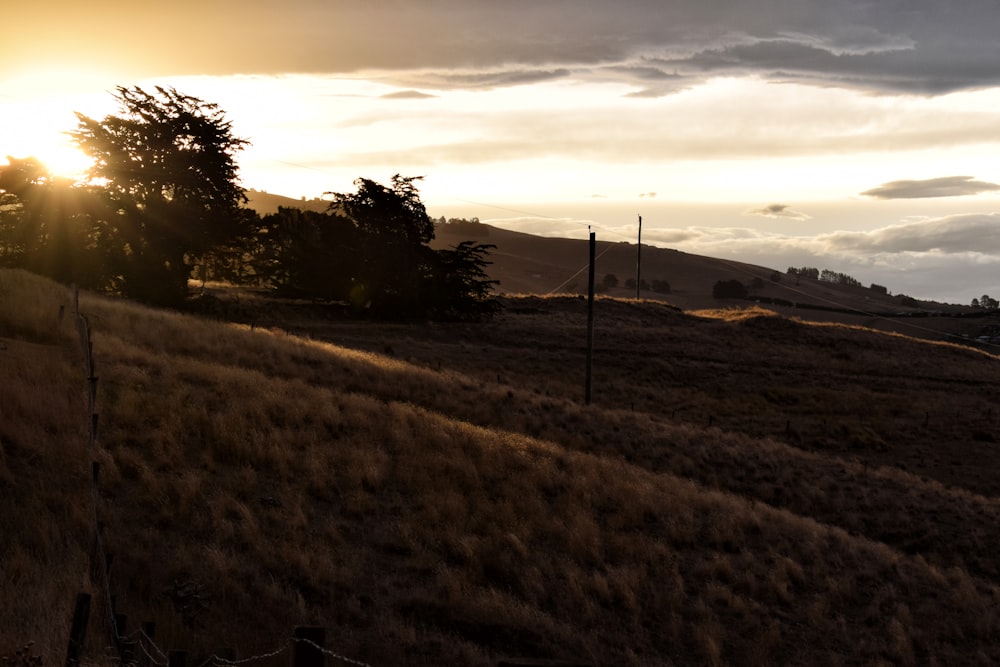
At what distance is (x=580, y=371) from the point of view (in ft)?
135

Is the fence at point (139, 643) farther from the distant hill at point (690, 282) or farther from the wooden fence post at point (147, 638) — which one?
the distant hill at point (690, 282)

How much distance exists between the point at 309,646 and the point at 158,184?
133 feet

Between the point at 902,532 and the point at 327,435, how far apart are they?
13952 mm

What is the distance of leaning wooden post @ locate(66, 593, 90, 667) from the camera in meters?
6.12

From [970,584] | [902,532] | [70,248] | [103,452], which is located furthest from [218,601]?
[70,248]

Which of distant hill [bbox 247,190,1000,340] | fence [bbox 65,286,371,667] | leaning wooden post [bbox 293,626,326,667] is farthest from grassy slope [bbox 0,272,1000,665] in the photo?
distant hill [bbox 247,190,1000,340]

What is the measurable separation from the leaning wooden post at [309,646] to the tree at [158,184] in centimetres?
3855

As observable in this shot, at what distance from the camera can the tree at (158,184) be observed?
132ft

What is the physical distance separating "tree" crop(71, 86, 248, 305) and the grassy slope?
12765 millimetres

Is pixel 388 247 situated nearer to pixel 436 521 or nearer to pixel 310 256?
pixel 310 256

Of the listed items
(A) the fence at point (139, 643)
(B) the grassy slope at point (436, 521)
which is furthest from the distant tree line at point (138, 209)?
(A) the fence at point (139, 643)

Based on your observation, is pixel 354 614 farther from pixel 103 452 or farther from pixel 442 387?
pixel 442 387

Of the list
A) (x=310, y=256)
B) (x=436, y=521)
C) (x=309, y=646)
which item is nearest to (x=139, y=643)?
(x=309, y=646)

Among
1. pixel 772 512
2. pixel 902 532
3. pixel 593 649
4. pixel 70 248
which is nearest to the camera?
pixel 593 649
